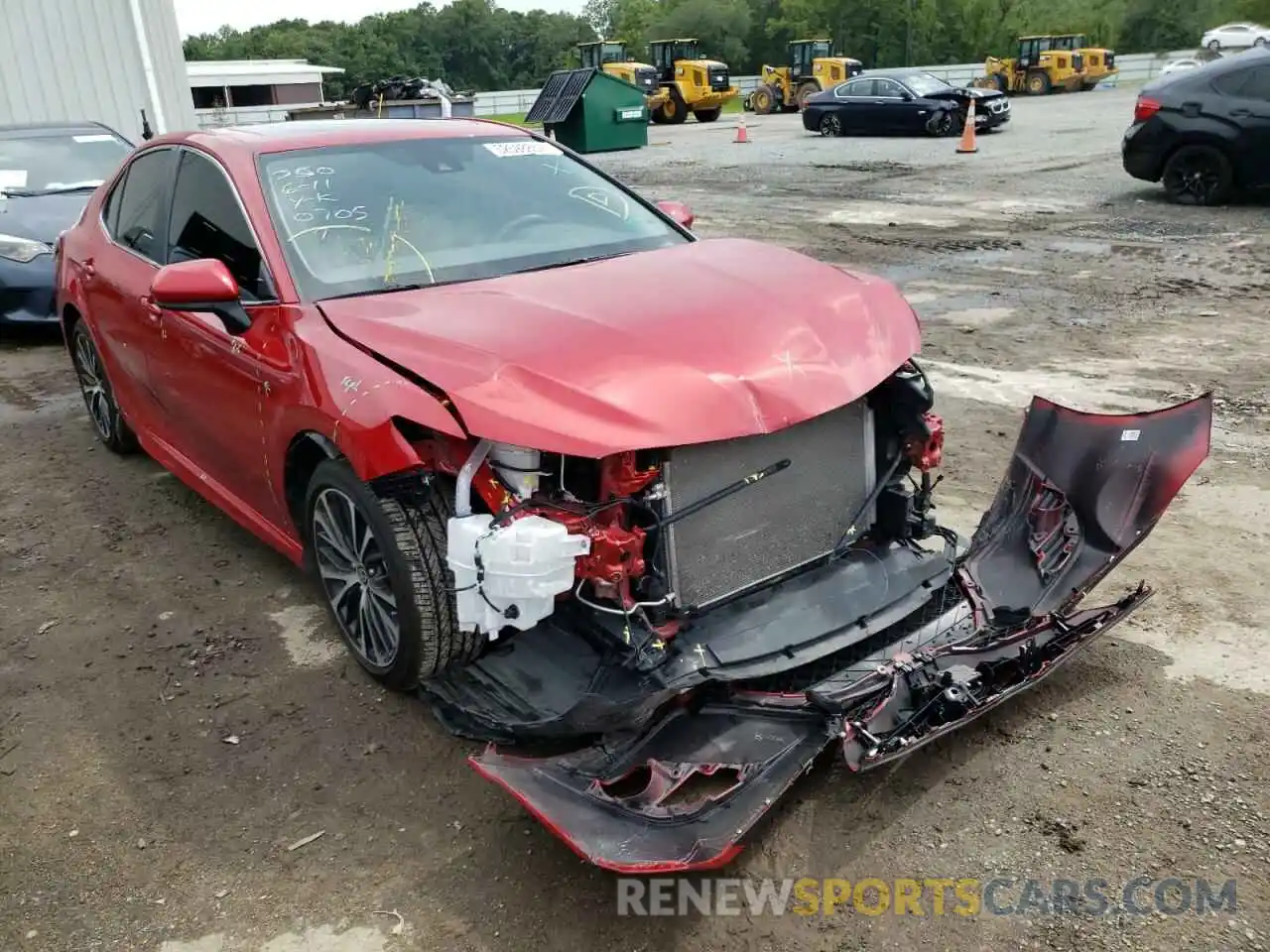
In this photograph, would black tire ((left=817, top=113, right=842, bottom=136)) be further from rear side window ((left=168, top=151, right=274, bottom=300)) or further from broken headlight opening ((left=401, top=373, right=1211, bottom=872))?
broken headlight opening ((left=401, top=373, right=1211, bottom=872))

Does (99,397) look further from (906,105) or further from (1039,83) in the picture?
(1039,83)

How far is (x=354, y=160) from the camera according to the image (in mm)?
3746

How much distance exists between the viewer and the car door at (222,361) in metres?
3.35

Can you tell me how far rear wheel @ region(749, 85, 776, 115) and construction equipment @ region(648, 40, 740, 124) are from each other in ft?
9.07

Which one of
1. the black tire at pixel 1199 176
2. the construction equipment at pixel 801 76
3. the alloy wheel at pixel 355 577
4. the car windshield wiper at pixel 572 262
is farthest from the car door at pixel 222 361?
the construction equipment at pixel 801 76

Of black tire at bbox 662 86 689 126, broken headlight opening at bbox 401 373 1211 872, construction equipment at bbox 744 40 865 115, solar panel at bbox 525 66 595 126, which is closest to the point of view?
broken headlight opening at bbox 401 373 1211 872

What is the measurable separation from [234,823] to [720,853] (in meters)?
1.46

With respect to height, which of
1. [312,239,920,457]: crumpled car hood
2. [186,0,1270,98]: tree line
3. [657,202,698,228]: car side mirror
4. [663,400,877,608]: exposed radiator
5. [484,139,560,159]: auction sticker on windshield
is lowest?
[663,400,877,608]: exposed radiator

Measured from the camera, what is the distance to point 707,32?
235 ft

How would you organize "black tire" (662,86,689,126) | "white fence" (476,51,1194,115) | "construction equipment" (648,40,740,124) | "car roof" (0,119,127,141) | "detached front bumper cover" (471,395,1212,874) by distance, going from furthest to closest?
"white fence" (476,51,1194,115) → "black tire" (662,86,689,126) → "construction equipment" (648,40,740,124) → "car roof" (0,119,127,141) → "detached front bumper cover" (471,395,1212,874)

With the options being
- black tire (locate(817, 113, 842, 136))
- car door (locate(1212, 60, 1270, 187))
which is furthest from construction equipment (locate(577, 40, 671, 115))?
car door (locate(1212, 60, 1270, 187))

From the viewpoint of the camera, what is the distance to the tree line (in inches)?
2345

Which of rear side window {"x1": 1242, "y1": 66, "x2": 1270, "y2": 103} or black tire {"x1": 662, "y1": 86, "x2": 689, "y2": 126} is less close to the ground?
rear side window {"x1": 1242, "y1": 66, "x2": 1270, "y2": 103}

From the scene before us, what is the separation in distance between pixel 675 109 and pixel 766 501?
32.0 meters
